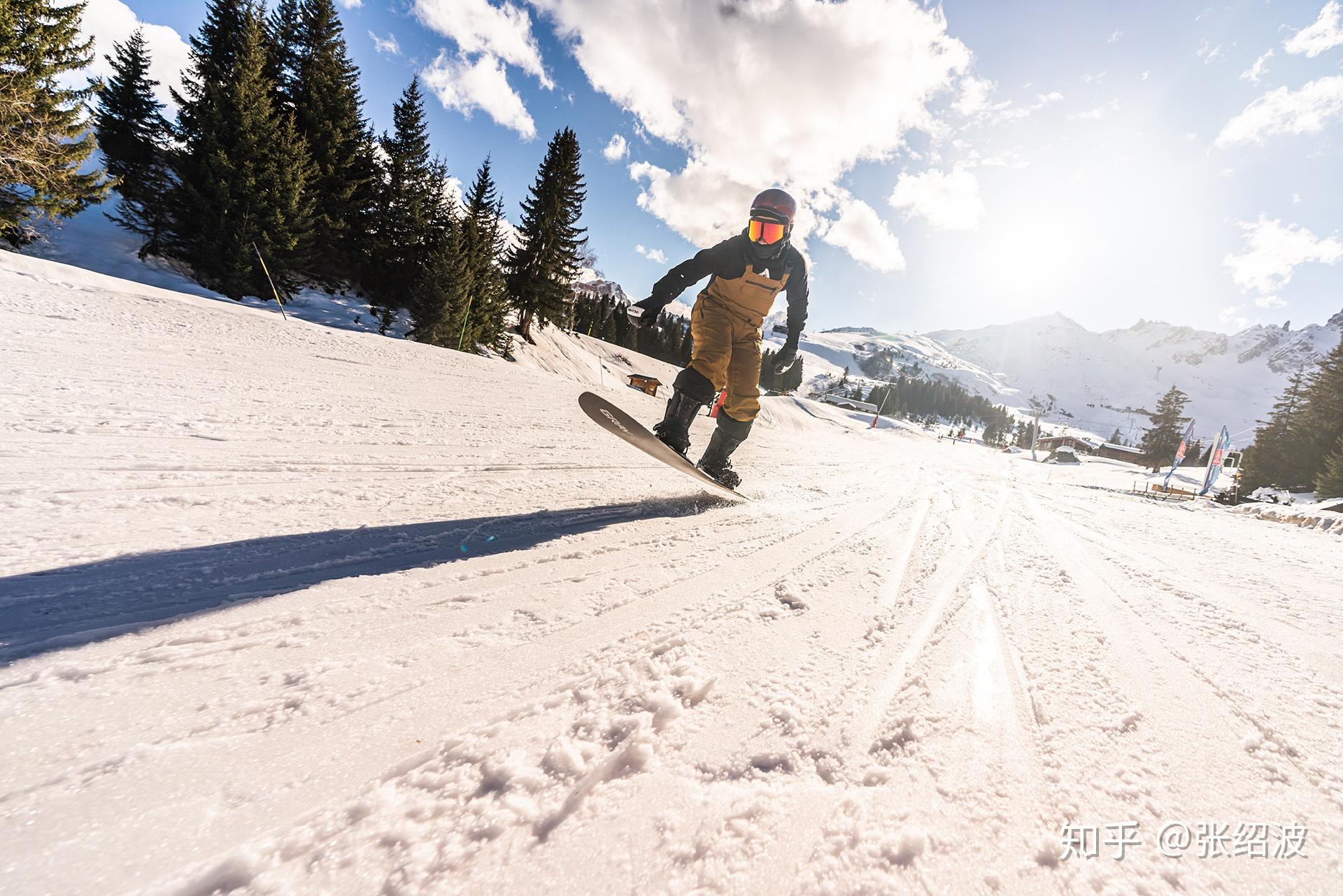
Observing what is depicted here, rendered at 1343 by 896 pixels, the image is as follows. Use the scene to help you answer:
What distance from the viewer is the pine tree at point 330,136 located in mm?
21094

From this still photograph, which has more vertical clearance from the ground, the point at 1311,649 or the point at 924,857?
the point at 1311,649

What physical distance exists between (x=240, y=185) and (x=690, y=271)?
72.1 ft

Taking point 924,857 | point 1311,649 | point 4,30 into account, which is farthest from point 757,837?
point 4,30

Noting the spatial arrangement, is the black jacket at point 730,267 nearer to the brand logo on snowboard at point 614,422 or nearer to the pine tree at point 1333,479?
the brand logo on snowboard at point 614,422

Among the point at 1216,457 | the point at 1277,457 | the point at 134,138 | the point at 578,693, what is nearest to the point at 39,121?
the point at 134,138

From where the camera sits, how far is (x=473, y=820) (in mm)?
829

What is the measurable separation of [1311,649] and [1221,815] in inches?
62.8

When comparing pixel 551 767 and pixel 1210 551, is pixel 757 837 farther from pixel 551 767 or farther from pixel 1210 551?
pixel 1210 551

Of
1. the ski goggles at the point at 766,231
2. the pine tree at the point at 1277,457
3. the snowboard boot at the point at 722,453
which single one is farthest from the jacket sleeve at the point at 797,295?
the pine tree at the point at 1277,457

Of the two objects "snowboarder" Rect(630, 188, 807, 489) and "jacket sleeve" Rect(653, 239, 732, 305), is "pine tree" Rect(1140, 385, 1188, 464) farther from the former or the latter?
"jacket sleeve" Rect(653, 239, 732, 305)

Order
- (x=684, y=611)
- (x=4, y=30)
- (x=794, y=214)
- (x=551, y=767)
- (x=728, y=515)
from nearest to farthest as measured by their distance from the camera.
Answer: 1. (x=551, y=767)
2. (x=684, y=611)
3. (x=728, y=515)
4. (x=794, y=214)
5. (x=4, y=30)

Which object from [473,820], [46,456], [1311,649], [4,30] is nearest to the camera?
[473,820]

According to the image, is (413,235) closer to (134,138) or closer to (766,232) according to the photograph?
(134,138)

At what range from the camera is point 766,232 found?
3355 mm
